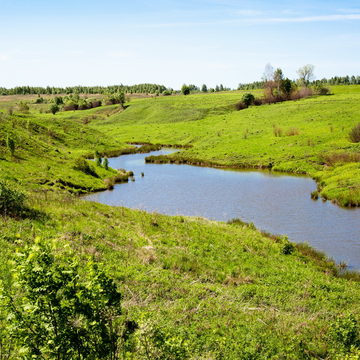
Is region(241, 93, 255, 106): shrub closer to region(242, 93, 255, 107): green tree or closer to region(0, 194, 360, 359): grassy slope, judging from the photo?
region(242, 93, 255, 107): green tree

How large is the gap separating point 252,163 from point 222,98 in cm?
8408

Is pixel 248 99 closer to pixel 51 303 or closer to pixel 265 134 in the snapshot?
pixel 265 134

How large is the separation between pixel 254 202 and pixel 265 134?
43.8 metres

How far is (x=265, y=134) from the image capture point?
8275 centimetres

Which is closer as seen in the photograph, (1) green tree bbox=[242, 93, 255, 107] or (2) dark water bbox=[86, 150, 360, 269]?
(2) dark water bbox=[86, 150, 360, 269]

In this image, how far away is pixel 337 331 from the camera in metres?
12.8

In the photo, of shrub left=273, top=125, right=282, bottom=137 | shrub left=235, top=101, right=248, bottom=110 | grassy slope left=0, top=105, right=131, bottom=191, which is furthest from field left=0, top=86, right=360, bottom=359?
shrub left=235, top=101, right=248, bottom=110

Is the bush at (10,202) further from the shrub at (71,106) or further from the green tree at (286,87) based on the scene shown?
the shrub at (71,106)

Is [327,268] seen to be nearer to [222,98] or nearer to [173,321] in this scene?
[173,321]

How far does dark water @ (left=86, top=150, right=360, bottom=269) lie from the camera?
31016 millimetres

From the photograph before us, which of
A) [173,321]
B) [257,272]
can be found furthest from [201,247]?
[173,321]

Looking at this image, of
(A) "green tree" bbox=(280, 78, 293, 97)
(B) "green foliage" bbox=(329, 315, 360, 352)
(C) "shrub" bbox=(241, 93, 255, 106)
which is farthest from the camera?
(A) "green tree" bbox=(280, 78, 293, 97)

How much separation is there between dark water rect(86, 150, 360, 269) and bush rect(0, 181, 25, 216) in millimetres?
18958

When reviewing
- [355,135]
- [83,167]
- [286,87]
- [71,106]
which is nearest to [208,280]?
[83,167]
